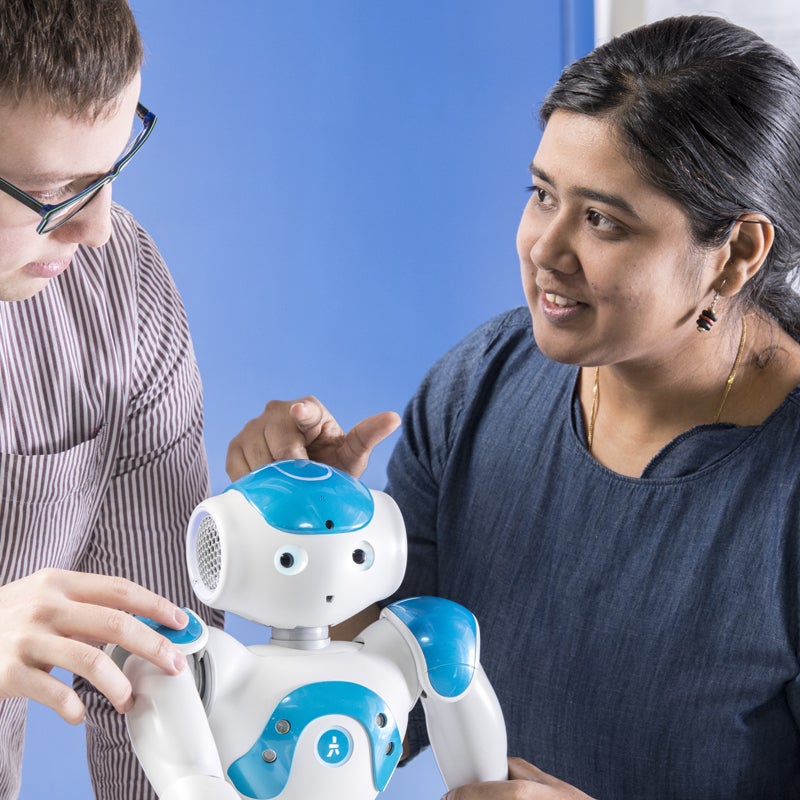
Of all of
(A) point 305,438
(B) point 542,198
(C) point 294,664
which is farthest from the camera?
(B) point 542,198

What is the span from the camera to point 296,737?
3.19ft

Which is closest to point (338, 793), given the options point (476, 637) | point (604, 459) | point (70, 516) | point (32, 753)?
point (476, 637)

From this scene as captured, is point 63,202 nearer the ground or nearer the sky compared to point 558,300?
nearer the sky

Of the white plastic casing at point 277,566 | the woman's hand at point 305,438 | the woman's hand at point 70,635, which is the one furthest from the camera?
the woman's hand at point 305,438

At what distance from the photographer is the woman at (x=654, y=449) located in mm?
1238

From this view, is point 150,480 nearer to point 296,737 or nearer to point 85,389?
A: point 85,389

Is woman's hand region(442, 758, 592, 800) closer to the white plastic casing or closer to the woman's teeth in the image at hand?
the white plastic casing

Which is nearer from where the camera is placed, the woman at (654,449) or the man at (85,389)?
the man at (85,389)

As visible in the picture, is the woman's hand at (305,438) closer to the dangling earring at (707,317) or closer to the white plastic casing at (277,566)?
the white plastic casing at (277,566)

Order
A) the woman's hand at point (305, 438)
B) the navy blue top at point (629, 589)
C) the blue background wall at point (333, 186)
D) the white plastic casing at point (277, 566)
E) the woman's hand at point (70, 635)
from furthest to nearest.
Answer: the blue background wall at point (333, 186) → the navy blue top at point (629, 589) → the woman's hand at point (305, 438) → the white plastic casing at point (277, 566) → the woman's hand at point (70, 635)

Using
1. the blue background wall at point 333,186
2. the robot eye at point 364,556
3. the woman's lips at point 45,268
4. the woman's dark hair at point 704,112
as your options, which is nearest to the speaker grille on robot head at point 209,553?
the robot eye at point 364,556

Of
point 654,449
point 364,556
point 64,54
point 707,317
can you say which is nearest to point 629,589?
point 654,449

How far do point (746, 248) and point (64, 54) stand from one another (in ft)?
2.44

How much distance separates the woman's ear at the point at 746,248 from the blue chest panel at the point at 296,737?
633 millimetres
